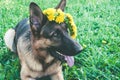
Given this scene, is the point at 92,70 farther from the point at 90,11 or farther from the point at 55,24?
the point at 90,11

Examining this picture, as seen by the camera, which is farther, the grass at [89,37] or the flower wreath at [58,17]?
the grass at [89,37]

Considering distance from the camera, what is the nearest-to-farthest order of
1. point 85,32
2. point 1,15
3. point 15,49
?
point 15,49 < point 85,32 < point 1,15

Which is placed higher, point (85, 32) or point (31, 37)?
point (31, 37)

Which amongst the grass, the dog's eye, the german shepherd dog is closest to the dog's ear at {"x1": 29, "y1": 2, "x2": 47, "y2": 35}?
the german shepherd dog

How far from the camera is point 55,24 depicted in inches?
190

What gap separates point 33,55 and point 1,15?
329 cm

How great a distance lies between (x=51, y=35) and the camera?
476 centimetres

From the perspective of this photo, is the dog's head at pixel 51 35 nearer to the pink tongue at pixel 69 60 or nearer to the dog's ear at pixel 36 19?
the dog's ear at pixel 36 19

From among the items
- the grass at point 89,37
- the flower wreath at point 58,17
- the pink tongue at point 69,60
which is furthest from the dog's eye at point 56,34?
the grass at point 89,37

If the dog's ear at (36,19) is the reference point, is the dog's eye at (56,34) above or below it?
below

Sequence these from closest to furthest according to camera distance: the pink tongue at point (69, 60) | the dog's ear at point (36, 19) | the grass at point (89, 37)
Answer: the dog's ear at point (36, 19) < the pink tongue at point (69, 60) < the grass at point (89, 37)

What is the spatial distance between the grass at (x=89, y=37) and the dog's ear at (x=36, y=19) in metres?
1.11

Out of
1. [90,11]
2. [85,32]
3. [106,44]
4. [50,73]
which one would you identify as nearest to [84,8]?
[90,11]

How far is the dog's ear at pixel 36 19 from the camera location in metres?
4.71
